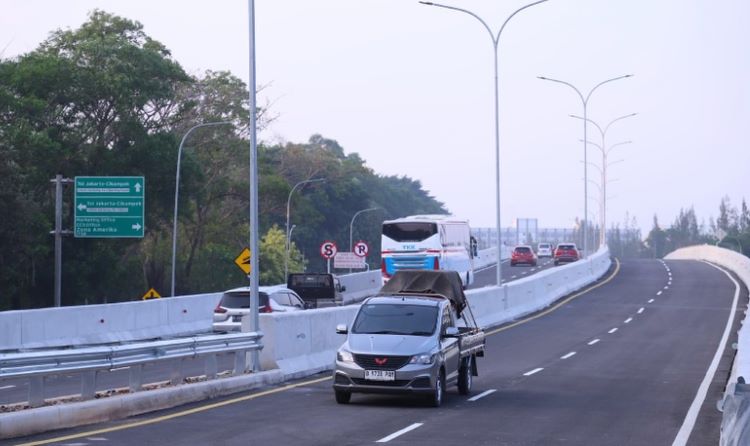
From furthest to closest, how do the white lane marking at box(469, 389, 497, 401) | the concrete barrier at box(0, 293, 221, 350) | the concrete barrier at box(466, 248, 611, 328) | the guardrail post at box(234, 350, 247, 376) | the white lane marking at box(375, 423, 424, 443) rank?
the concrete barrier at box(466, 248, 611, 328)
the concrete barrier at box(0, 293, 221, 350)
the guardrail post at box(234, 350, 247, 376)
the white lane marking at box(469, 389, 497, 401)
the white lane marking at box(375, 423, 424, 443)

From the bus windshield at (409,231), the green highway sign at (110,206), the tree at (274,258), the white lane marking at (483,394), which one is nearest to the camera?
the white lane marking at (483,394)

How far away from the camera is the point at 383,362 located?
18.5m

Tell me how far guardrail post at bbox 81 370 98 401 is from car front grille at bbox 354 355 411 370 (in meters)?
4.32

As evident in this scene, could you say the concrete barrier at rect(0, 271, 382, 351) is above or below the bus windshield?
below

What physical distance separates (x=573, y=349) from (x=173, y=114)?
37.1m

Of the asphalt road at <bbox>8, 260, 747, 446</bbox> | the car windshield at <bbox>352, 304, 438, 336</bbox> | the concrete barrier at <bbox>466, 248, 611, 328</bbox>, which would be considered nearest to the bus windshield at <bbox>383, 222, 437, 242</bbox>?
Result: the concrete barrier at <bbox>466, 248, 611, 328</bbox>

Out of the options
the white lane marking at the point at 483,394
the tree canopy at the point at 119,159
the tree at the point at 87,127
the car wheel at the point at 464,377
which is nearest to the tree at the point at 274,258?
the tree canopy at the point at 119,159

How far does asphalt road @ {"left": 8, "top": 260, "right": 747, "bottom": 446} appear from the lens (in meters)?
14.8

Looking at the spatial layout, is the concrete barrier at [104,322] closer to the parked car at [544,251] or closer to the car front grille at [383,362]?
the car front grille at [383,362]

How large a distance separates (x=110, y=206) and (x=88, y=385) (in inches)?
1031

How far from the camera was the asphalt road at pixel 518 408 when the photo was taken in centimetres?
1482

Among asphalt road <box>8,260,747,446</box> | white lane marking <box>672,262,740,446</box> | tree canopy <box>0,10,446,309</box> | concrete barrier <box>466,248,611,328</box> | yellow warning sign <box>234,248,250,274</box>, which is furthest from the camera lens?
tree canopy <box>0,10,446,309</box>

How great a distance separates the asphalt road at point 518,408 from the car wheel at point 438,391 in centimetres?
18

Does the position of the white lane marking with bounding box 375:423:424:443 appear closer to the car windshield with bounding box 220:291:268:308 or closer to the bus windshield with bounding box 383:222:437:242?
the car windshield with bounding box 220:291:268:308
